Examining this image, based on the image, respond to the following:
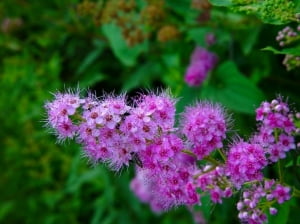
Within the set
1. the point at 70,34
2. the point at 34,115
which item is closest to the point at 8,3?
the point at 70,34

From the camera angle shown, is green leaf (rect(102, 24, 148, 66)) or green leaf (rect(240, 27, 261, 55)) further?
green leaf (rect(102, 24, 148, 66))

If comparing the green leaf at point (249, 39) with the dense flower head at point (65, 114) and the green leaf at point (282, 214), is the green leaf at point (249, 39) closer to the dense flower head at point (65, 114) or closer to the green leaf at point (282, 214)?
the green leaf at point (282, 214)

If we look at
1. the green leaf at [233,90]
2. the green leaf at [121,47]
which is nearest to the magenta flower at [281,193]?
the green leaf at [233,90]

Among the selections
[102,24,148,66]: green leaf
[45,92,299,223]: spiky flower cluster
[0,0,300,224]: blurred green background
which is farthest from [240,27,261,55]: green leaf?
[45,92,299,223]: spiky flower cluster

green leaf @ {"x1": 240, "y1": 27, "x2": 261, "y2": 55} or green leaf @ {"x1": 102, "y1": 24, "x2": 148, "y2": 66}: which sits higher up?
green leaf @ {"x1": 240, "y1": 27, "x2": 261, "y2": 55}

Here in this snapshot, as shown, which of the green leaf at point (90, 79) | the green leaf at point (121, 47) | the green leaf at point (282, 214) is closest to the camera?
the green leaf at point (282, 214)

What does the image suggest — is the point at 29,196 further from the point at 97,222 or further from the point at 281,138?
the point at 281,138

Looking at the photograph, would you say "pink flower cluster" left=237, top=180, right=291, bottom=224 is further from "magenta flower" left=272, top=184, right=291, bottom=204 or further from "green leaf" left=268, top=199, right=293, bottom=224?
"green leaf" left=268, top=199, right=293, bottom=224

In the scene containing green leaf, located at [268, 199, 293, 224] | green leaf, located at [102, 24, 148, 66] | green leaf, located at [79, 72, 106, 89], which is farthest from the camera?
green leaf, located at [79, 72, 106, 89]
